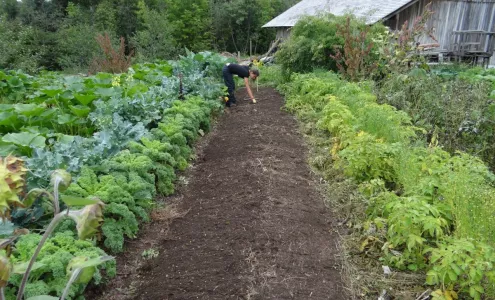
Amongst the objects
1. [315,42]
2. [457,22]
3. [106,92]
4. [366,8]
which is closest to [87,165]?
[106,92]

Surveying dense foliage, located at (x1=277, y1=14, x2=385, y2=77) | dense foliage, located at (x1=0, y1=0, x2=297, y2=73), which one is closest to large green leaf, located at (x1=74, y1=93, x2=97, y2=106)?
dense foliage, located at (x1=277, y1=14, x2=385, y2=77)

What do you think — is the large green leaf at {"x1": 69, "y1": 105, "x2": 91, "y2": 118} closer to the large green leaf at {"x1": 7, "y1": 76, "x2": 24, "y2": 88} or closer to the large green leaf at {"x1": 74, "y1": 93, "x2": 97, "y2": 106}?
the large green leaf at {"x1": 74, "y1": 93, "x2": 97, "y2": 106}

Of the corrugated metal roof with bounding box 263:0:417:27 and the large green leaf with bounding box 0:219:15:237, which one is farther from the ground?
the corrugated metal roof with bounding box 263:0:417:27

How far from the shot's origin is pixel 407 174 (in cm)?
342

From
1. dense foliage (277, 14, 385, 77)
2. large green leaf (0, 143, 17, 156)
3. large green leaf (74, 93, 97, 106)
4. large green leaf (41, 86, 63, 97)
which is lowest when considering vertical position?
large green leaf (0, 143, 17, 156)

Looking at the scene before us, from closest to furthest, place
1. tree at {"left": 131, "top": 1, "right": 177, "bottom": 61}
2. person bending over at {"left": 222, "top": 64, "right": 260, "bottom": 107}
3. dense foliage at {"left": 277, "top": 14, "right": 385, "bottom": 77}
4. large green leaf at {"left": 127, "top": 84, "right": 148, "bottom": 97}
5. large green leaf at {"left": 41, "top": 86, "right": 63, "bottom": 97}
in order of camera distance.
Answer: large green leaf at {"left": 41, "top": 86, "right": 63, "bottom": 97} → large green leaf at {"left": 127, "top": 84, "right": 148, "bottom": 97} → person bending over at {"left": 222, "top": 64, "right": 260, "bottom": 107} → dense foliage at {"left": 277, "top": 14, "right": 385, "bottom": 77} → tree at {"left": 131, "top": 1, "right": 177, "bottom": 61}

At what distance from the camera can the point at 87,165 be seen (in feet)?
12.3

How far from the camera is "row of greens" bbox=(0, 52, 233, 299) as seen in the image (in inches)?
91.0

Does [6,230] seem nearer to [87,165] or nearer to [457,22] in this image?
[87,165]

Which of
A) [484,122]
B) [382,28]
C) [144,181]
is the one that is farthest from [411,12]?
[144,181]

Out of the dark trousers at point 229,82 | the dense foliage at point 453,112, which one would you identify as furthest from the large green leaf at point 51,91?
the dense foliage at point 453,112

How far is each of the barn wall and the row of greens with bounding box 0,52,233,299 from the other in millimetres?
10645

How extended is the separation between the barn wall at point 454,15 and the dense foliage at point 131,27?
12887 millimetres

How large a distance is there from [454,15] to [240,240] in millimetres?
14552
